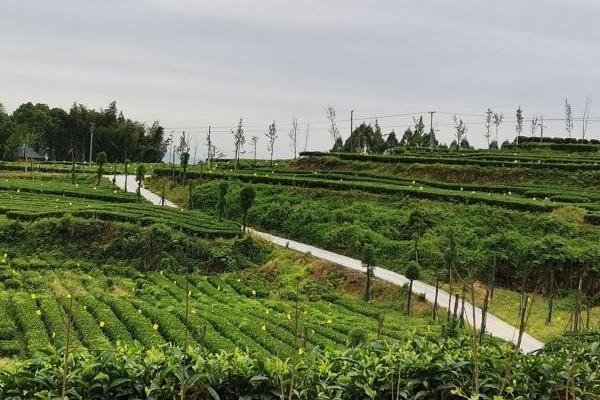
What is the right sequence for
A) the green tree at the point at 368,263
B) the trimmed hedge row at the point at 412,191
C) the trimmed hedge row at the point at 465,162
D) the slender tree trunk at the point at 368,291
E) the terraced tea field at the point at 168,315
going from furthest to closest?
1. the trimmed hedge row at the point at 465,162
2. the trimmed hedge row at the point at 412,191
3. the slender tree trunk at the point at 368,291
4. the green tree at the point at 368,263
5. the terraced tea field at the point at 168,315

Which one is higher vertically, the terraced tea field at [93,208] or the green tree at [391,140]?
the green tree at [391,140]

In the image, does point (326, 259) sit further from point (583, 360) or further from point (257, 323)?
point (583, 360)

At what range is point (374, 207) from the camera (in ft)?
109

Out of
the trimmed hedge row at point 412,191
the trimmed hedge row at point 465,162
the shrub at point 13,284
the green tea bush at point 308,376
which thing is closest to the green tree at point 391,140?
the trimmed hedge row at point 465,162

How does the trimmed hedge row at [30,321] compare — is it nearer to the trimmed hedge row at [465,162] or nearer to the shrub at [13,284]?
the shrub at [13,284]

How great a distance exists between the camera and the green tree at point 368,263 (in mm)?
22188

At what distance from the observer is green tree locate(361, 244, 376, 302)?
874 inches

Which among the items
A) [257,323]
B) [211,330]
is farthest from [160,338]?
[257,323]

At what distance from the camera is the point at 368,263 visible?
2258cm

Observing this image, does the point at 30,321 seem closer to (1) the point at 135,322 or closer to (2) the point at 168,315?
(1) the point at 135,322

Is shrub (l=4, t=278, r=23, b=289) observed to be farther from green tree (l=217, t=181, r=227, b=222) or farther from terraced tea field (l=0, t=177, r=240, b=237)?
green tree (l=217, t=181, r=227, b=222)

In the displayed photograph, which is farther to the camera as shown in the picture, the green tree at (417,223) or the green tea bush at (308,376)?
the green tree at (417,223)

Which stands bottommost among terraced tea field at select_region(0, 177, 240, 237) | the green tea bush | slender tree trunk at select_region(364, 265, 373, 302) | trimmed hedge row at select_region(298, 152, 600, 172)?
slender tree trunk at select_region(364, 265, 373, 302)

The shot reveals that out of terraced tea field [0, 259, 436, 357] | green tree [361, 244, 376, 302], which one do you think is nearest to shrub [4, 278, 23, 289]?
terraced tea field [0, 259, 436, 357]
